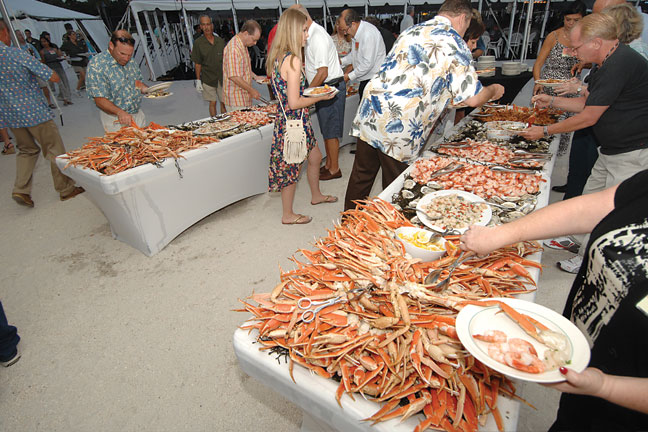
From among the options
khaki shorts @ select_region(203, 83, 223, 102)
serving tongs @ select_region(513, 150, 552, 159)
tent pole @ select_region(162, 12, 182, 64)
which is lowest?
serving tongs @ select_region(513, 150, 552, 159)

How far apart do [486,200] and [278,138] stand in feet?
6.02

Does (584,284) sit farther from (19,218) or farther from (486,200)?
(19,218)

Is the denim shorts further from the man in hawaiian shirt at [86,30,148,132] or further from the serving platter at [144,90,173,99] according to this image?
the man in hawaiian shirt at [86,30,148,132]

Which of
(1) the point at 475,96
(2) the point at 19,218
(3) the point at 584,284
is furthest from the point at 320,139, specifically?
(3) the point at 584,284

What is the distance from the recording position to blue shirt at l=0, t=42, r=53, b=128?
3.30 metres

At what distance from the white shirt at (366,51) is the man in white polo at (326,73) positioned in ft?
2.48

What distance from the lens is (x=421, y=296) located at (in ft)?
3.52

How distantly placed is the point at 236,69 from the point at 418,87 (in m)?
2.72

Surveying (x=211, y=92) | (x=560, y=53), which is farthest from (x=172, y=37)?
(x=560, y=53)

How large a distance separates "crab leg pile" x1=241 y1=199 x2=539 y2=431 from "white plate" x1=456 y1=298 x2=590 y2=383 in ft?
0.28

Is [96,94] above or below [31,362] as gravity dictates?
above

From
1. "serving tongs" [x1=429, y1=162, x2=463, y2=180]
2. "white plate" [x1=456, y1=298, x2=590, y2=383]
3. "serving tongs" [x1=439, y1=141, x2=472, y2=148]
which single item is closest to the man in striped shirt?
"serving tongs" [x1=439, y1=141, x2=472, y2=148]

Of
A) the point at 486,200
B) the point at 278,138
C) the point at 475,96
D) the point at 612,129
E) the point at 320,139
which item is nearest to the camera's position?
Result: the point at 486,200

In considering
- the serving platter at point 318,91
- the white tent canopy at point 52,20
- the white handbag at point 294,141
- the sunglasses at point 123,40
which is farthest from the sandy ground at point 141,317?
the white tent canopy at point 52,20
